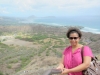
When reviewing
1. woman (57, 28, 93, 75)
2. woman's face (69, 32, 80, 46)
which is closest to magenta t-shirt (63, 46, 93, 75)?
woman (57, 28, 93, 75)

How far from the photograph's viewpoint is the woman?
236cm

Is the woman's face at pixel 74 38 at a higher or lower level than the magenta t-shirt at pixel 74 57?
higher

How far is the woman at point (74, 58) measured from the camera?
7.73 feet

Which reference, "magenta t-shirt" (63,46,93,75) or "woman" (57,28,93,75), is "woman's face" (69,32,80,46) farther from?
"magenta t-shirt" (63,46,93,75)

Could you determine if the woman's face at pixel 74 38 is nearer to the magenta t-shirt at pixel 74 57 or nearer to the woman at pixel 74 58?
the woman at pixel 74 58

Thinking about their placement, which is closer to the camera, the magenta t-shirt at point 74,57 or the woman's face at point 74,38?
the magenta t-shirt at point 74,57

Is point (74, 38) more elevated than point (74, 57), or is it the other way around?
point (74, 38)

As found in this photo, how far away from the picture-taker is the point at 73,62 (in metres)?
2.46

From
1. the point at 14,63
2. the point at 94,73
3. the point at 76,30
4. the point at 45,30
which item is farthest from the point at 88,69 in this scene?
the point at 45,30

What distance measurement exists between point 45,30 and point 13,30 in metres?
16.3

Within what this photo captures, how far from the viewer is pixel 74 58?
2.45 m

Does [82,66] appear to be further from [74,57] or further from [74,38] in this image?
[74,38]

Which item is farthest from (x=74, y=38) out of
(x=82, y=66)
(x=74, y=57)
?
(x=82, y=66)

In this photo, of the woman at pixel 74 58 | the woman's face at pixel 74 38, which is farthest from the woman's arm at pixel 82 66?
the woman's face at pixel 74 38
